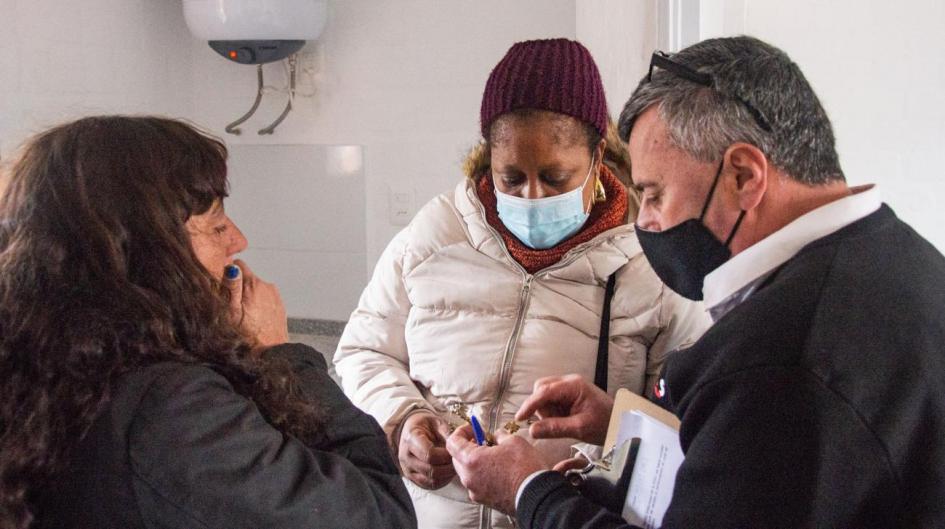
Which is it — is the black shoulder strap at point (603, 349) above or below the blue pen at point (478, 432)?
above

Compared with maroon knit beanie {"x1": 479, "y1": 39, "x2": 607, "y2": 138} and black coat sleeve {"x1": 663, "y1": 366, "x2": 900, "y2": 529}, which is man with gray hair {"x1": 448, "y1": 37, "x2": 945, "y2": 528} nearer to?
black coat sleeve {"x1": 663, "y1": 366, "x2": 900, "y2": 529}

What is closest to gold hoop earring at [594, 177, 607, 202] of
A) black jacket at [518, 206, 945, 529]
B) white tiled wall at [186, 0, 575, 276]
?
black jacket at [518, 206, 945, 529]

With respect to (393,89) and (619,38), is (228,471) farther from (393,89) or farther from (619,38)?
(393,89)

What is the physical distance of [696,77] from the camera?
37.3 inches

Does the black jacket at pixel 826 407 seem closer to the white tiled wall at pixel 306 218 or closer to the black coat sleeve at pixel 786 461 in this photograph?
the black coat sleeve at pixel 786 461

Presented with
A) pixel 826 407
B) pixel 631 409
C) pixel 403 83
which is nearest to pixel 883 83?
pixel 631 409

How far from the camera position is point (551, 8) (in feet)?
8.49

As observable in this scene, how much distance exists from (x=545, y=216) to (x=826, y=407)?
74 cm

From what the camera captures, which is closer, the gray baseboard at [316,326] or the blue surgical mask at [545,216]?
the blue surgical mask at [545,216]

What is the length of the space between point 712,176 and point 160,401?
61cm

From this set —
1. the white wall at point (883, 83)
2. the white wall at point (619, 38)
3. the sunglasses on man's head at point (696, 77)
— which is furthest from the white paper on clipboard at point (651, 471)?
the white wall at point (619, 38)

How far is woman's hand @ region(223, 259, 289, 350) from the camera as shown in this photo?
1061 millimetres

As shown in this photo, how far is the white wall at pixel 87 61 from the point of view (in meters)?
2.32

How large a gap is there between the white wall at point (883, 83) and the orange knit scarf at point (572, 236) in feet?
1.26
